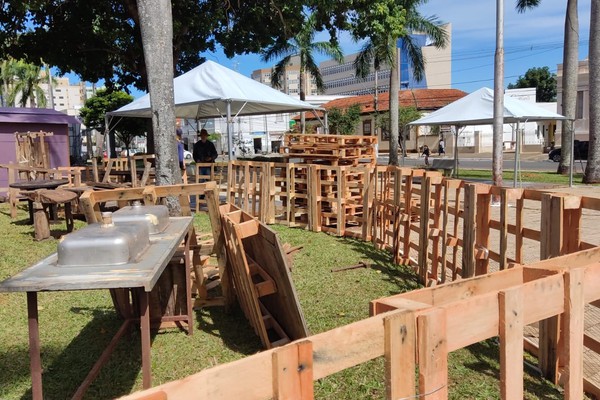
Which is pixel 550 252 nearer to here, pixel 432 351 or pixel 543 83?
pixel 432 351

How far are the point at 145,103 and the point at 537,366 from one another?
1145 centimetres

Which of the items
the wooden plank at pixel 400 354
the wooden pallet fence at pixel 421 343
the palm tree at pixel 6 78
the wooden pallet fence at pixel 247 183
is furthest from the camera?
the palm tree at pixel 6 78

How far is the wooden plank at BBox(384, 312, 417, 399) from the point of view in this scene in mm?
1748

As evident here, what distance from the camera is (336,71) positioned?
406 ft

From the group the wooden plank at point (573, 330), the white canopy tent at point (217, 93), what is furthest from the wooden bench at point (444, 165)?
the wooden plank at point (573, 330)

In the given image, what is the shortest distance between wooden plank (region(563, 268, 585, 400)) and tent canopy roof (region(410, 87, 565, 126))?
12.3 m

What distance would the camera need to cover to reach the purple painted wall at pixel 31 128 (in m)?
15.5

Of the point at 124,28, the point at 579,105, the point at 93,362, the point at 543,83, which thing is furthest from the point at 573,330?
the point at 543,83

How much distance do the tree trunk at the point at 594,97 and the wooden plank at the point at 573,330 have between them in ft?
58.9

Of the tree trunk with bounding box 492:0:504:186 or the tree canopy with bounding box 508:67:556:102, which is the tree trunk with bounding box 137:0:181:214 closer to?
the tree trunk with bounding box 492:0:504:186

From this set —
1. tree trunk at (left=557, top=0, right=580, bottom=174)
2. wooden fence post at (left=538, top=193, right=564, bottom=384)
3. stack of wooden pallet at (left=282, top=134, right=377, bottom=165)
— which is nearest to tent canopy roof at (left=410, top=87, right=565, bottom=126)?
tree trunk at (left=557, top=0, right=580, bottom=174)

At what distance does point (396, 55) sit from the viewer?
2436 cm

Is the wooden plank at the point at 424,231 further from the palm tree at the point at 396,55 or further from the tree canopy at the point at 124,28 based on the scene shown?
the palm tree at the point at 396,55

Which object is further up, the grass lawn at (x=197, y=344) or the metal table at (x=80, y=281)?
the metal table at (x=80, y=281)
